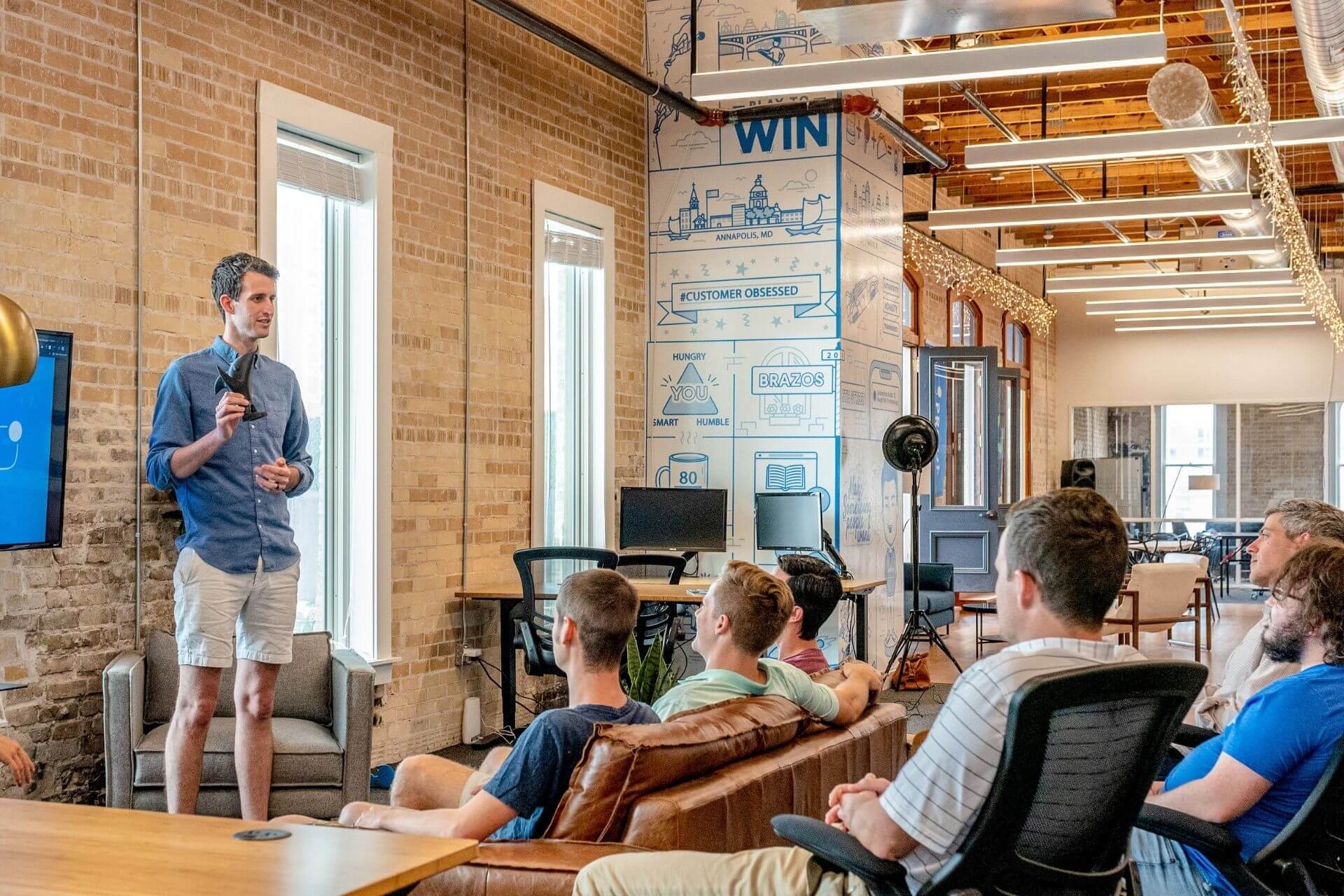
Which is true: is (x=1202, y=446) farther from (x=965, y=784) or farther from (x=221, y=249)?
(x=965, y=784)

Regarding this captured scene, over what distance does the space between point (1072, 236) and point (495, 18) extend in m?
12.4

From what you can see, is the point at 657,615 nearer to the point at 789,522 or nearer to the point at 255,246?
the point at 789,522

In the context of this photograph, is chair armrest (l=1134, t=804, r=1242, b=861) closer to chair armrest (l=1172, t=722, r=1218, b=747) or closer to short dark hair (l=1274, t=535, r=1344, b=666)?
short dark hair (l=1274, t=535, r=1344, b=666)

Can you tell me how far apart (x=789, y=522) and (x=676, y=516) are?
2.28 ft

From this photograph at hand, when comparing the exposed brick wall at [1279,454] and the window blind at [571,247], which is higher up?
the window blind at [571,247]

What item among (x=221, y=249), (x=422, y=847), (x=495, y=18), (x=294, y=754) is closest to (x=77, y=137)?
(x=221, y=249)

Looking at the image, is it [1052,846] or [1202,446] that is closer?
[1052,846]

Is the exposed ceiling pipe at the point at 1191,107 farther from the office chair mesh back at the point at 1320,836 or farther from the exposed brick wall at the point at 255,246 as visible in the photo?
the office chair mesh back at the point at 1320,836

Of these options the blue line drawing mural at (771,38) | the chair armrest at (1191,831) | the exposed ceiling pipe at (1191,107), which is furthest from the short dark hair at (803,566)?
the exposed ceiling pipe at (1191,107)

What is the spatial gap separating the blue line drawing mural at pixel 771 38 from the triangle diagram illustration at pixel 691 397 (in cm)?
207

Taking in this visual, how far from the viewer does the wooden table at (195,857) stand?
6.52ft

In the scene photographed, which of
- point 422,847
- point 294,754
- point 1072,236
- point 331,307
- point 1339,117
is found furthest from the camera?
point 1072,236

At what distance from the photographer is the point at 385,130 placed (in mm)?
6848

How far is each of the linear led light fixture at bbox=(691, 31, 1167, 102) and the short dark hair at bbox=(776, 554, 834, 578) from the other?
132 inches
